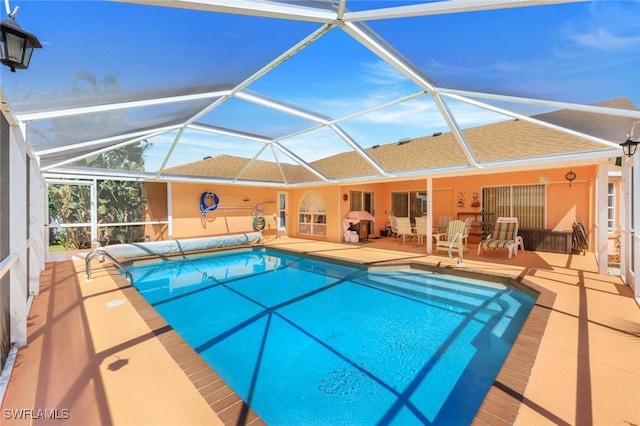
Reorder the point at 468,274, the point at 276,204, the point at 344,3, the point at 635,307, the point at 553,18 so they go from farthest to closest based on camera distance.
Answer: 1. the point at 276,204
2. the point at 468,274
3. the point at 635,307
4. the point at 344,3
5. the point at 553,18

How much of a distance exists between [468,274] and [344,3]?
271 inches

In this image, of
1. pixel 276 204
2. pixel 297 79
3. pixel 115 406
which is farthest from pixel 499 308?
pixel 276 204

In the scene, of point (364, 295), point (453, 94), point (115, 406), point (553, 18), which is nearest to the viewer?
point (115, 406)

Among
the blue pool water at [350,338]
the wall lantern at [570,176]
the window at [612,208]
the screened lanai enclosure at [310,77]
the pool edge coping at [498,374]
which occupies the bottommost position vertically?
the blue pool water at [350,338]

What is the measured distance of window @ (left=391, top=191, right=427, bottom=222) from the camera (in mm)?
14133

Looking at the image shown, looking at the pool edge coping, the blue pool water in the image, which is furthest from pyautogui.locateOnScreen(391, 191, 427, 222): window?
the pool edge coping

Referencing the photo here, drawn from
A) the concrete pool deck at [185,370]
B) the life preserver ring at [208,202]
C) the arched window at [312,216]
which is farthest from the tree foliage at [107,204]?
the arched window at [312,216]

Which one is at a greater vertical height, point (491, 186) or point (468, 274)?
point (491, 186)

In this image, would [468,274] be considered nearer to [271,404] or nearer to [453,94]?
[453,94]

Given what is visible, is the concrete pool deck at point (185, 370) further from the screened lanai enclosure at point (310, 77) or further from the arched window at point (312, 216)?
the arched window at point (312, 216)

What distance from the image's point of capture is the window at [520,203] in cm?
1036

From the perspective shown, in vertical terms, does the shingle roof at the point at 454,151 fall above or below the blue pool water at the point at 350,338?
above

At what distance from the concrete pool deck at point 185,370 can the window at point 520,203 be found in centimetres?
603

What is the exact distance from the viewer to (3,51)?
1849mm
